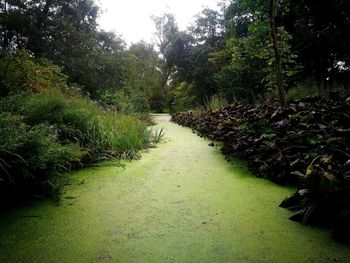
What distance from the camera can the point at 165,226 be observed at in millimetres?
1327

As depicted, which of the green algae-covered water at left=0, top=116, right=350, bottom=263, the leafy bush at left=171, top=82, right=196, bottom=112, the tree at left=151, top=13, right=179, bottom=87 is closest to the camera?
the green algae-covered water at left=0, top=116, right=350, bottom=263

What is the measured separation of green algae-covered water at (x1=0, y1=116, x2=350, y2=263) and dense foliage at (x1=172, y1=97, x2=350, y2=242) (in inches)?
5.2

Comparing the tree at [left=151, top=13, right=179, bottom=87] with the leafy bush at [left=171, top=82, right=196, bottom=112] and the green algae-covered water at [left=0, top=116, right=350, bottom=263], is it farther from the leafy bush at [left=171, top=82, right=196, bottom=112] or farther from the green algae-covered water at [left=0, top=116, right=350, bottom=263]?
the green algae-covered water at [left=0, top=116, right=350, bottom=263]

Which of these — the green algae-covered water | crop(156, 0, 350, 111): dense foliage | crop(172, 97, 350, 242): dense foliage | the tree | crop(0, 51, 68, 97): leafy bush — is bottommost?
the green algae-covered water

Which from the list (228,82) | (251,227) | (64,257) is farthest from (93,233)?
(228,82)

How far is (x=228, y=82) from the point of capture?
28.0 ft

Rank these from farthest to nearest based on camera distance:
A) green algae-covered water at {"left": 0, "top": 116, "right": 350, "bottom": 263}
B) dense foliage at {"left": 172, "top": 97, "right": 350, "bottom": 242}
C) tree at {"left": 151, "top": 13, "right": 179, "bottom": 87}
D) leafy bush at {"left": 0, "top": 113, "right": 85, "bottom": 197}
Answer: tree at {"left": 151, "top": 13, "right": 179, "bottom": 87}
leafy bush at {"left": 0, "top": 113, "right": 85, "bottom": 197}
dense foliage at {"left": 172, "top": 97, "right": 350, "bottom": 242}
green algae-covered water at {"left": 0, "top": 116, "right": 350, "bottom": 263}

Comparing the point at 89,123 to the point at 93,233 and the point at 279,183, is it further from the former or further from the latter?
the point at 279,183

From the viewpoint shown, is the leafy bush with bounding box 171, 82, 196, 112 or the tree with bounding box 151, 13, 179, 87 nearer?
the leafy bush with bounding box 171, 82, 196, 112

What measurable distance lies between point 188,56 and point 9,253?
16411 mm

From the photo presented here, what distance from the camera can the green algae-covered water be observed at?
1.07m

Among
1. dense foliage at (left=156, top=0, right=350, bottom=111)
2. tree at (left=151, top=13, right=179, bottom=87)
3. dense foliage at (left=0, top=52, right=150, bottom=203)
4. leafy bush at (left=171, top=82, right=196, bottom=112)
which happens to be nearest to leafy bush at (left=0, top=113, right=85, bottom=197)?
dense foliage at (left=0, top=52, right=150, bottom=203)

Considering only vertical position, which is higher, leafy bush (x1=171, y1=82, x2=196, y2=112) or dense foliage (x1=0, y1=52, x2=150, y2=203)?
leafy bush (x1=171, y1=82, x2=196, y2=112)

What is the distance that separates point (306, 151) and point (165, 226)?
141 centimetres
